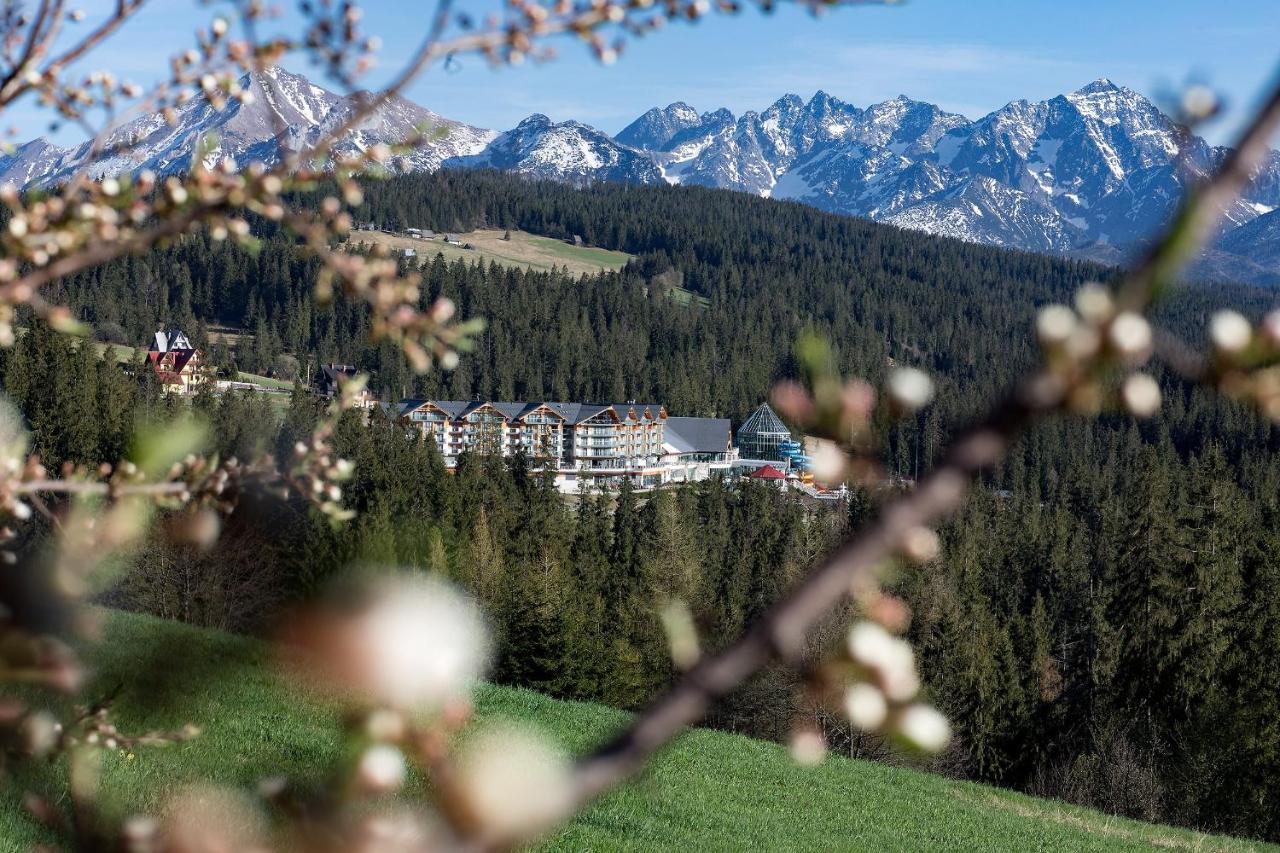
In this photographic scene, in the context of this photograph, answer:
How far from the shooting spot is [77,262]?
111cm

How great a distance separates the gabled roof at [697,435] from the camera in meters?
78.8

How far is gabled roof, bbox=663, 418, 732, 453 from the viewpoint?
78.8 meters

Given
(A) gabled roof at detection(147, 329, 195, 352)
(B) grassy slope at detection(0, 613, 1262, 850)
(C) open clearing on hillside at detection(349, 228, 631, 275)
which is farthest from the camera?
(C) open clearing on hillside at detection(349, 228, 631, 275)

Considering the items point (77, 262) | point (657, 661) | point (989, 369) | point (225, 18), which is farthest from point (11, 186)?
point (989, 369)

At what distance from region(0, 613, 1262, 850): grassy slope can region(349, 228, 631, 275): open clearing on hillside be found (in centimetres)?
10887

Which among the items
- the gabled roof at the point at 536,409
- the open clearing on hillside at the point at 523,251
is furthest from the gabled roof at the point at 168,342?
the open clearing on hillside at the point at 523,251

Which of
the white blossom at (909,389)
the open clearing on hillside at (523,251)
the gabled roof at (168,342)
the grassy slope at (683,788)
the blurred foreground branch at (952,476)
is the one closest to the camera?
the blurred foreground branch at (952,476)

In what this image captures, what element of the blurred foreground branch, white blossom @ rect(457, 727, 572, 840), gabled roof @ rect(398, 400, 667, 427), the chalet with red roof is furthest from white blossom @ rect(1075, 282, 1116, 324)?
gabled roof @ rect(398, 400, 667, 427)

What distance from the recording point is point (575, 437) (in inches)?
2800

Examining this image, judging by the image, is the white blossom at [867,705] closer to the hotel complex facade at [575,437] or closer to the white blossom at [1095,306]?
the white blossom at [1095,306]

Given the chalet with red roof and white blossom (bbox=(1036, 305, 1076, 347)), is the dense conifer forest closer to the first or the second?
white blossom (bbox=(1036, 305, 1076, 347))

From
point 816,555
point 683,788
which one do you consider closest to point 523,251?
point 816,555

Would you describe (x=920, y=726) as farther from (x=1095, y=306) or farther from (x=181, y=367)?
(x=181, y=367)

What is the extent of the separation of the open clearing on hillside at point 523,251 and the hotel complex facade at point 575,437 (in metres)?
53.6
